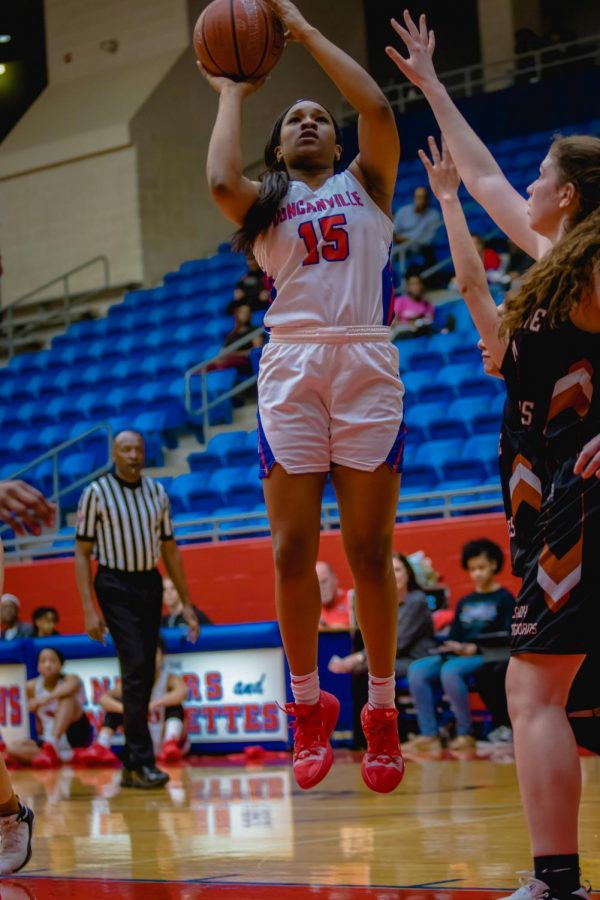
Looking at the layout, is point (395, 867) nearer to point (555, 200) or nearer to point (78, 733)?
point (555, 200)

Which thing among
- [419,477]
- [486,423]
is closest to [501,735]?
[419,477]

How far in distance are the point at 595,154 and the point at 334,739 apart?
23.0 feet

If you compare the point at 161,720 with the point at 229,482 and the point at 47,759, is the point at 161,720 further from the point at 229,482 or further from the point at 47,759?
the point at 229,482

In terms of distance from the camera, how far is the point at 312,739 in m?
4.30

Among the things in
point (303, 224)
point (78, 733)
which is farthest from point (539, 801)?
point (78, 733)

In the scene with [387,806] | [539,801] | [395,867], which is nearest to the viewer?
[539,801]

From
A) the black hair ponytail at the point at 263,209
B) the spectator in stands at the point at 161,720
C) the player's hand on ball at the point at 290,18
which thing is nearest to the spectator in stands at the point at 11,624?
the spectator in stands at the point at 161,720

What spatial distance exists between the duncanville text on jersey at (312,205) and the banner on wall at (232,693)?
5.50m

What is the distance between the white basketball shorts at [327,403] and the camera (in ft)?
13.6

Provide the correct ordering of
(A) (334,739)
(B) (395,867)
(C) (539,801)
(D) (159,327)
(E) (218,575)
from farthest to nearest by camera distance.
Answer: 1. (D) (159,327)
2. (E) (218,575)
3. (A) (334,739)
4. (B) (395,867)
5. (C) (539,801)

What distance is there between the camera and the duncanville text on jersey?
13.8 ft

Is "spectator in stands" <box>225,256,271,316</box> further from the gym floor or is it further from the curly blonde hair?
the curly blonde hair

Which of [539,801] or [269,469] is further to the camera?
[269,469]

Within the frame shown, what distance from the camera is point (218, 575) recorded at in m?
10.9
